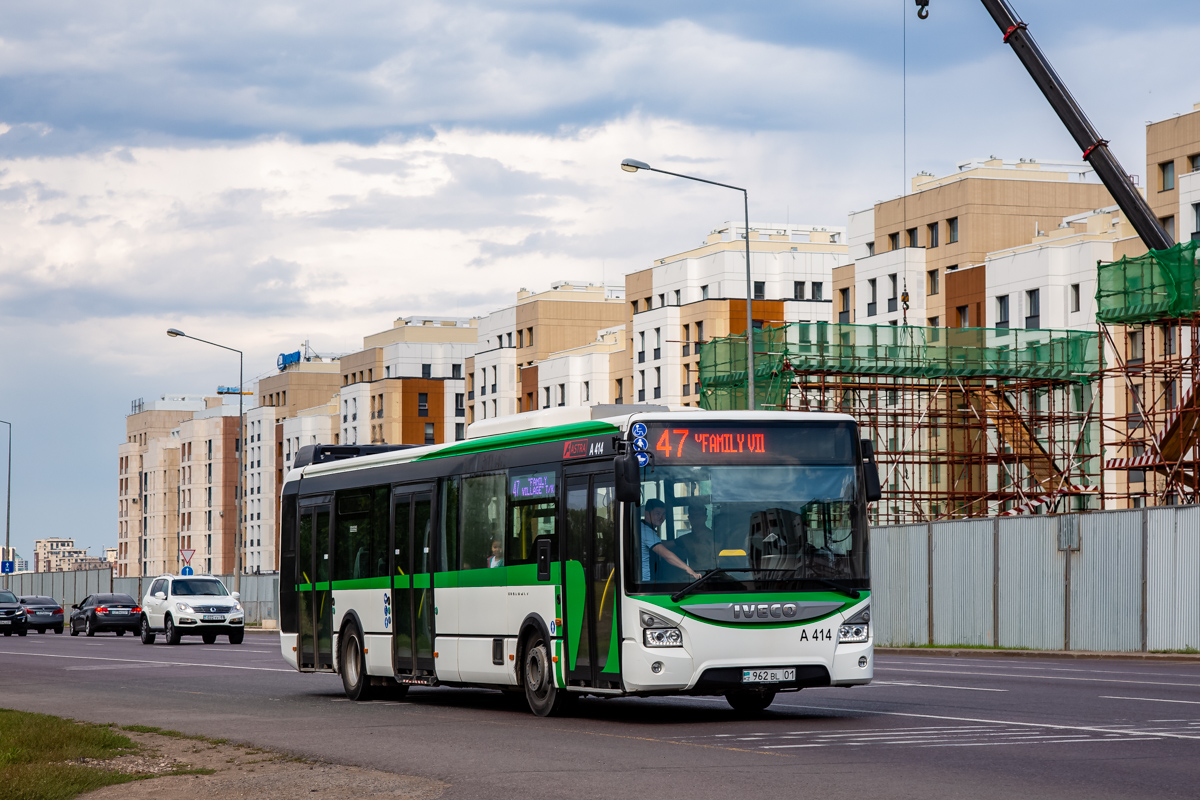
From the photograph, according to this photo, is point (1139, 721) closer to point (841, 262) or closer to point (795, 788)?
point (795, 788)

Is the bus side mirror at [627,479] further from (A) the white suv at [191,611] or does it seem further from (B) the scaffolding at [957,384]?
(B) the scaffolding at [957,384]

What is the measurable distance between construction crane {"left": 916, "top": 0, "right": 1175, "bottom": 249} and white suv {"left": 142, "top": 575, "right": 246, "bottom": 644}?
2396 centimetres

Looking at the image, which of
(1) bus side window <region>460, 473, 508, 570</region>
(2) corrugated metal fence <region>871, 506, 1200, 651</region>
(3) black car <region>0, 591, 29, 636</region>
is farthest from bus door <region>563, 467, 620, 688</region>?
(3) black car <region>0, 591, 29, 636</region>

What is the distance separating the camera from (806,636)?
16.5 m

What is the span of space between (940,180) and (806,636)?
7276cm

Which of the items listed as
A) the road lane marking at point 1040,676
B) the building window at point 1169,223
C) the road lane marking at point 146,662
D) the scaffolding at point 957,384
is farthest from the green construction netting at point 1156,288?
the road lane marking at point 146,662

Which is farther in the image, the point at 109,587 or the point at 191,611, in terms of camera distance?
the point at 109,587

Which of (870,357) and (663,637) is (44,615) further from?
(663,637)

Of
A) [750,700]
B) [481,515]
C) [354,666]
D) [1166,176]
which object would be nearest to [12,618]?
[354,666]

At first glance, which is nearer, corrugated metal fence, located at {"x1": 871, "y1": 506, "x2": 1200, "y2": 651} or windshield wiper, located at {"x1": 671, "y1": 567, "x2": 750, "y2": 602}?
windshield wiper, located at {"x1": 671, "y1": 567, "x2": 750, "y2": 602}

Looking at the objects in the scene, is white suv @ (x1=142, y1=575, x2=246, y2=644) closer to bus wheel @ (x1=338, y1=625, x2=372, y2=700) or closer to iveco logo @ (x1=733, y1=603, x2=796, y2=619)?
bus wheel @ (x1=338, y1=625, x2=372, y2=700)

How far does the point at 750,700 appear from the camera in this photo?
58.8 feet

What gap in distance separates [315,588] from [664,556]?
7792 mm

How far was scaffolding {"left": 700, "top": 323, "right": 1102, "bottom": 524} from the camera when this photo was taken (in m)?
57.7
